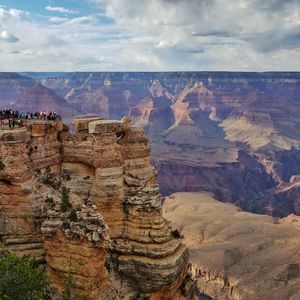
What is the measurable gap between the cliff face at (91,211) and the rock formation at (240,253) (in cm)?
3104

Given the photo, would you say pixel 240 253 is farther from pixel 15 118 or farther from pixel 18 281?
pixel 18 281

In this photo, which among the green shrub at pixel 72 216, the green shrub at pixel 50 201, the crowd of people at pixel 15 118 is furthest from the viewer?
the crowd of people at pixel 15 118

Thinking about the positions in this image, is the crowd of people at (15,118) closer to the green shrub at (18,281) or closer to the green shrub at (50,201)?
the green shrub at (50,201)

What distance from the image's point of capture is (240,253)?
79.1 m

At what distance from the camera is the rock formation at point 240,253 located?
2657 inches

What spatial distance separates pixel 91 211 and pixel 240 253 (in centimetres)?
5116

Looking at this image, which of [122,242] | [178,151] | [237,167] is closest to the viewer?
[122,242]

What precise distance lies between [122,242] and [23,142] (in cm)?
1079

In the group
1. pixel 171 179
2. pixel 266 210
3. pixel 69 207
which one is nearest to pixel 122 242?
pixel 69 207

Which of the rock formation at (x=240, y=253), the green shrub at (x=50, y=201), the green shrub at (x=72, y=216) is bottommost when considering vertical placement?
the rock formation at (x=240, y=253)

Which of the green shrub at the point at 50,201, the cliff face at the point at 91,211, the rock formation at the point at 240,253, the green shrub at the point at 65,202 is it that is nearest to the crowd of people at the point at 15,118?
the cliff face at the point at 91,211

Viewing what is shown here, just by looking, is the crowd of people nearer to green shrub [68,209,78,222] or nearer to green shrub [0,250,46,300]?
green shrub [68,209,78,222]

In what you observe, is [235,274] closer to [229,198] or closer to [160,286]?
[160,286]

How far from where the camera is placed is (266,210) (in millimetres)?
134375
